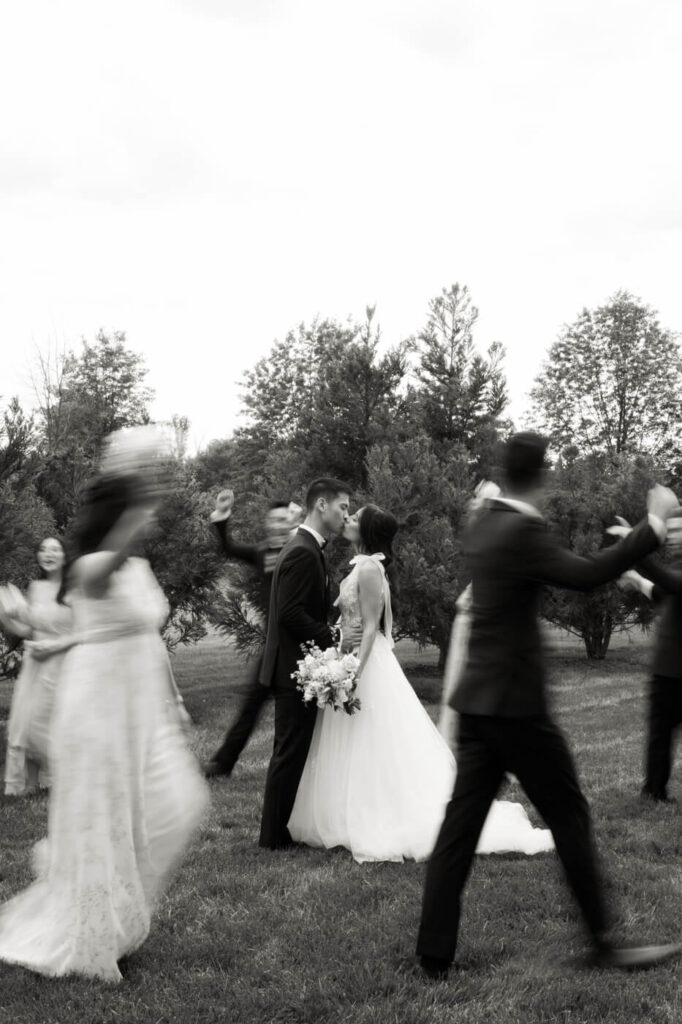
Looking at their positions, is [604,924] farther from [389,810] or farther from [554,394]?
[554,394]

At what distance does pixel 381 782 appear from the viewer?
21.1 ft

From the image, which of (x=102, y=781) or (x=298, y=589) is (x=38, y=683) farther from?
(x=102, y=781)

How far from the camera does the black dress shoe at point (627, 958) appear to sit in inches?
166

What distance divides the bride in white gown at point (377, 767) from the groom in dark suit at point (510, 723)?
6.50 feet

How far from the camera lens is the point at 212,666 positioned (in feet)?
73.3

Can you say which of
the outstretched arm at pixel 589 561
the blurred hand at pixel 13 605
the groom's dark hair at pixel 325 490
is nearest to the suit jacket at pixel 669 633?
the groom's dark hair at pixel 325 490

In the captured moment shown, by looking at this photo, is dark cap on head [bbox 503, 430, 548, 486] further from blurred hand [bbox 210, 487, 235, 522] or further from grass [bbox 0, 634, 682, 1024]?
blurred hand [bbox 210, 487, 235, 522]

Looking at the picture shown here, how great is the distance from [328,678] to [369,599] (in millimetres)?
723

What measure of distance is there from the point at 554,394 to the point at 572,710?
36.7 m

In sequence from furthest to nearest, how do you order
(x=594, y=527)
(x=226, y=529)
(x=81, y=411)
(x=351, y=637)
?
(x=81, y=411)
(x=594, y=527)
(x=226, y=529)
(x=351, y=637)

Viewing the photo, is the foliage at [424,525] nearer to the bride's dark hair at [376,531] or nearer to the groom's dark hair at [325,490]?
the bride's dark hair at [376,531]

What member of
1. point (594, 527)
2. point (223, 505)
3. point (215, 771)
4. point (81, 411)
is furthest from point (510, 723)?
point (81, 411)

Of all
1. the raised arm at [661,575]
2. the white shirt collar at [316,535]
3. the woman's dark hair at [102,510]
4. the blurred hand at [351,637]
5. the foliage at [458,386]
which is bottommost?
the blurred hand at [351,637]

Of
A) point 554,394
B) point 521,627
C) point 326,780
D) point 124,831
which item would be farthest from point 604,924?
point 554,394
